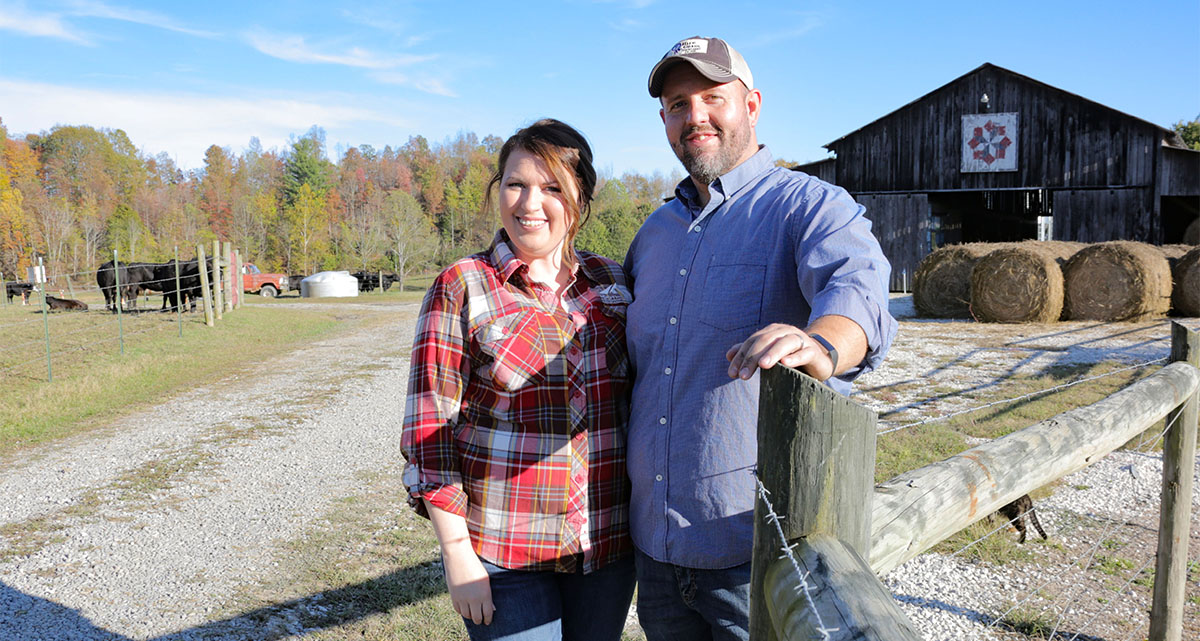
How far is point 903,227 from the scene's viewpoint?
23.1 m

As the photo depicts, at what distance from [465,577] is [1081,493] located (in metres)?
4.94

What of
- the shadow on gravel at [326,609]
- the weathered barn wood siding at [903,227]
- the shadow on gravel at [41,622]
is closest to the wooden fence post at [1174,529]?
the shadow on gravel at [326,609]

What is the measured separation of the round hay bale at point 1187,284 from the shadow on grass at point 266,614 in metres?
15.2

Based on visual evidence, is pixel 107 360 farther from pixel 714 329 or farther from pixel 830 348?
pixel 830 348

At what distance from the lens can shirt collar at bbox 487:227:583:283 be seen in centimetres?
196

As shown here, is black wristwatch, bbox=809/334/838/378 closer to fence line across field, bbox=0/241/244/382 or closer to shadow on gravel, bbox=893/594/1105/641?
shadow on gravel, bbox=893/594/1105/641

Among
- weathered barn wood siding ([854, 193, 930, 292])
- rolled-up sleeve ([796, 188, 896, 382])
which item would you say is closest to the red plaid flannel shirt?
rolled-up sleeve ([796, 188, 896, 382])

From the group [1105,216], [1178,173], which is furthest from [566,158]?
[1178,173]

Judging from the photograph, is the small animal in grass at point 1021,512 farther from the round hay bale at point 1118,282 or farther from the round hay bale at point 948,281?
the round hay bale at point 948,281

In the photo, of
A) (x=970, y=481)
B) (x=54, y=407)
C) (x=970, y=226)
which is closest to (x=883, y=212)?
(x=970, y=226)

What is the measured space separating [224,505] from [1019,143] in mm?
23178

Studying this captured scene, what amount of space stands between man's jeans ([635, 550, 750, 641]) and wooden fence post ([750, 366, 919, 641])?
35cm

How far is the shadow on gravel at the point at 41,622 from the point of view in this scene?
11.2ft

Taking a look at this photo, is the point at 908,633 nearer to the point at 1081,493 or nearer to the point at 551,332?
the point at 551,332
